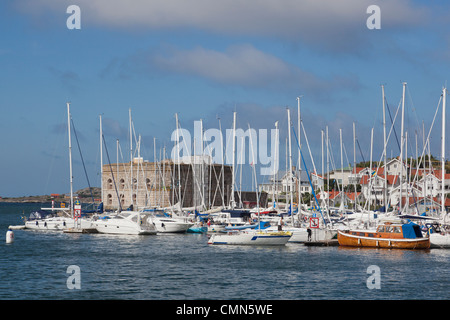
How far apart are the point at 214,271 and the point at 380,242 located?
1531cm

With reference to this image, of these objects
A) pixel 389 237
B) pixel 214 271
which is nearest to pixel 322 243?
pixel 389 237

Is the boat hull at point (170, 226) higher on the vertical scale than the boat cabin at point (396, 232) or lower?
lower

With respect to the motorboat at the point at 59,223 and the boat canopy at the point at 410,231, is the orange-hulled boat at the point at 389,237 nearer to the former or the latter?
the boat canopy at the point at 410,231

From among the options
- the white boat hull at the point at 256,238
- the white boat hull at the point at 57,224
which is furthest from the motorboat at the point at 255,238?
the white boat hull at the point at 57,224

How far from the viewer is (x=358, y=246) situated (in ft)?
151

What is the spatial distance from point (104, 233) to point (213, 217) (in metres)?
15.2

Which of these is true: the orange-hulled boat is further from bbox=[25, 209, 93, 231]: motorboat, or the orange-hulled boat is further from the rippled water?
bbox=[25, 209, 93, 231]: motorboat

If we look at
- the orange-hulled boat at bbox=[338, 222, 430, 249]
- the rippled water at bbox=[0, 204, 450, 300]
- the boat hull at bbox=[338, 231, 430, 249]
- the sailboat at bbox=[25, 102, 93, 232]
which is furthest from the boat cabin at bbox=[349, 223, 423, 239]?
the sailboat at bbox=[25, 102, 93, 232]

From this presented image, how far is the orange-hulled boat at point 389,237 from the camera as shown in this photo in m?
44.1

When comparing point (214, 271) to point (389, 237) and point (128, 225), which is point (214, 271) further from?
point (128, 225)

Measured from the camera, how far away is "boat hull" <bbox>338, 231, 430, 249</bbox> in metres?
44.0

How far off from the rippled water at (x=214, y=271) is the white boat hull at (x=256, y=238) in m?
0.69

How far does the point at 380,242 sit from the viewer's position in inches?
1768
